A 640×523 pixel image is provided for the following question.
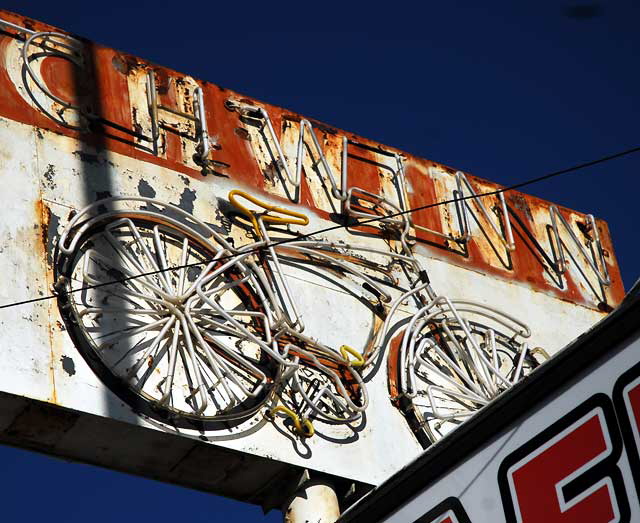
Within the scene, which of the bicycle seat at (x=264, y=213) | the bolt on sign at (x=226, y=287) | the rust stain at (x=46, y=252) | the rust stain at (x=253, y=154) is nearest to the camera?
the rust stain at (x=46, y=252)

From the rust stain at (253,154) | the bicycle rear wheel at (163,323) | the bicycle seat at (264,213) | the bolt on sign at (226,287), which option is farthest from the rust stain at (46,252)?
the bicycle seat at (264,213)

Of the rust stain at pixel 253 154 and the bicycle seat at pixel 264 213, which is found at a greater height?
the rust stain at pixel 253 154

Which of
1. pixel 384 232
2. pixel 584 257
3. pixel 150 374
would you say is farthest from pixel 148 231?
pixel 584 257

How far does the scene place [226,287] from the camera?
37.5 feet

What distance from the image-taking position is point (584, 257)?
14.8 meters

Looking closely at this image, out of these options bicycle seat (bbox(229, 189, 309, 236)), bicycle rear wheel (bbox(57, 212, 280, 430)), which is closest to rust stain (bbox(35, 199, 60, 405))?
bicycle rear wheel (bbox(57, 212, 280, 430))

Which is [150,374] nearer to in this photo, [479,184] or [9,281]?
[9,281]

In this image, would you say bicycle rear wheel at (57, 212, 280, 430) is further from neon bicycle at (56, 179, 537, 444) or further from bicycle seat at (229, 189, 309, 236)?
bicycle seat at (229, 189, 309, 236)

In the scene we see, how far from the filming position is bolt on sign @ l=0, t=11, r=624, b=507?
34.2 ft

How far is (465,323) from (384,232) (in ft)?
3.35

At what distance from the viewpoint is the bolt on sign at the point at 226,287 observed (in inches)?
411

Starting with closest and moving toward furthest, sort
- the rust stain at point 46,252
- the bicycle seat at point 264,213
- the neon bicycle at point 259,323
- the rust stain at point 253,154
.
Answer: the rust stain at point 46,252, the neon bicycle at point 259,323, the rust stain at point 253,154, the bicycle seat at point 264,213

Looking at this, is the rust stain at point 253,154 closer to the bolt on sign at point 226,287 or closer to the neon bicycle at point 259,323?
the bolt on sign at point 226,287

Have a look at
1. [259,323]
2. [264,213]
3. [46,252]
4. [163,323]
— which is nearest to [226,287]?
[259,323]
